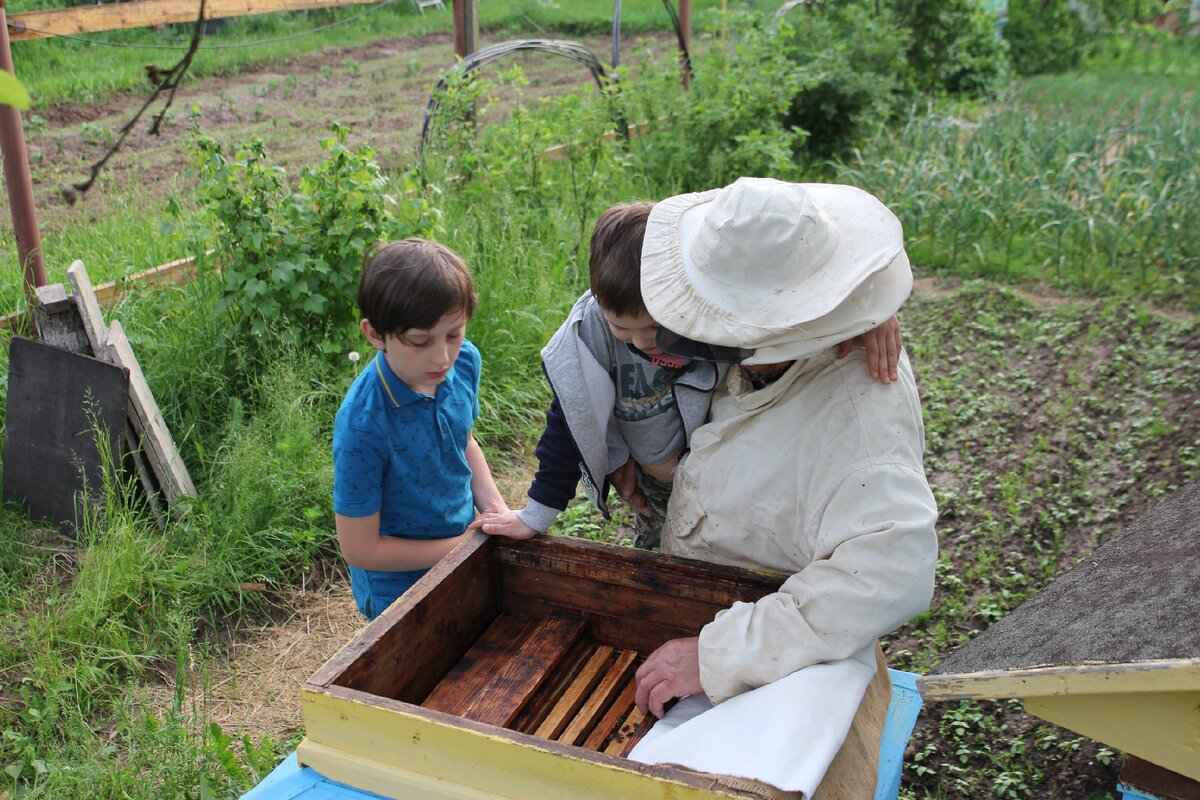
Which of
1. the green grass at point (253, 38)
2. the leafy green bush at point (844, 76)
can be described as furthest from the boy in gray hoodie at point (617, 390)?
the leafy green bush at point (844, 76)

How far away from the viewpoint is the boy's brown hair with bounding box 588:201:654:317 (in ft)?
6.52

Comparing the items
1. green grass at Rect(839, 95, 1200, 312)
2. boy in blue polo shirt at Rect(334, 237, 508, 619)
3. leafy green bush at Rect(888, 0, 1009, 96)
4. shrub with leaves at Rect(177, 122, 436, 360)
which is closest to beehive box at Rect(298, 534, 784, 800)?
boy in blue polo shirt at Rect(334, 237, 508, 619)

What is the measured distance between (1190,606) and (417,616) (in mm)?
1417

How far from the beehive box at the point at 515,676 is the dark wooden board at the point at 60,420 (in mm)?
2085

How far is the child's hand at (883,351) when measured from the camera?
6.09 feet

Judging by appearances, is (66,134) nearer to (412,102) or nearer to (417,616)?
(412,102)

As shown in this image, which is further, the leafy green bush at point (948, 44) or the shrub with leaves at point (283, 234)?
the leafy green bush at point (948, 44)

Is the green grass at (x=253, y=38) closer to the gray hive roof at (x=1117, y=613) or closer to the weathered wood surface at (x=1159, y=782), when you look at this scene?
the gray hive roof at (x=1117, y=613)

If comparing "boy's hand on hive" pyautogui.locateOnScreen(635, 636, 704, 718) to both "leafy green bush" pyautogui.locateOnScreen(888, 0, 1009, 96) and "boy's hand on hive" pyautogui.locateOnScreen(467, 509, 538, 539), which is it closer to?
"boy's hand on hive" pyautogui.locateOnScreen(467, 509, 538, 539)

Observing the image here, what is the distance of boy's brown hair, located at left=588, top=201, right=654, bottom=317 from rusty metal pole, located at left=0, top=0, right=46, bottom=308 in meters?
2.80

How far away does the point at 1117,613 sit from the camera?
1.83m

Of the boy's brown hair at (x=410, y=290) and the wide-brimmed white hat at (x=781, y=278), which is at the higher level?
the wide-brimmed white hat at (x=781, y=278)

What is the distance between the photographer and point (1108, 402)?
16.8ft

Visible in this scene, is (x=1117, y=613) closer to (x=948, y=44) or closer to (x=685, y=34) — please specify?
(x=685, y=34)
